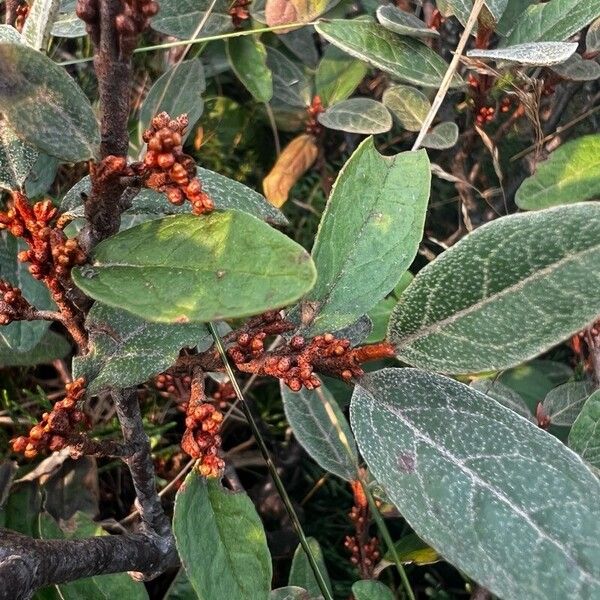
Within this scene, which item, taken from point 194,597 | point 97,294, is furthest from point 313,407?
point 97,294

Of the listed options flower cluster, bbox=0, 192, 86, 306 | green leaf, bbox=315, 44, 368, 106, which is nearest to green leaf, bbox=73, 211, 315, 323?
flower cluster, bbox=0, 192, 86, 306

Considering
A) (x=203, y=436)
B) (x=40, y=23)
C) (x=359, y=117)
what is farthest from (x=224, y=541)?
(x=359, y=117)

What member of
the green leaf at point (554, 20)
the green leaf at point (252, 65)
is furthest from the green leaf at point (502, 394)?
the green leaf at point (252, 65)

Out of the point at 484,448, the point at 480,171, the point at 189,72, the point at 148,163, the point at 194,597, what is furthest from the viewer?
the point at 480,171

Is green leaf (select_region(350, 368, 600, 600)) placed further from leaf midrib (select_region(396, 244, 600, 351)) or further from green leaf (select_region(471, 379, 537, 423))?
green leaf (select_region(471, 379, 537, 423))

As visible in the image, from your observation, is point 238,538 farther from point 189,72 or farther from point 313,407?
point 189,72

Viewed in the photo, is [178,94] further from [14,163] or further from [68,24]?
[14,163]
